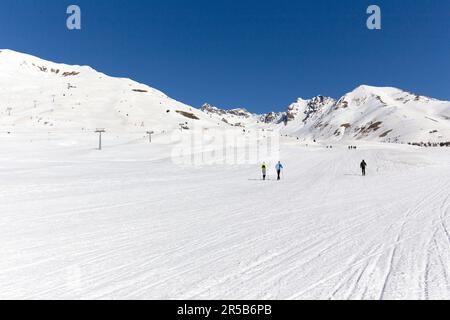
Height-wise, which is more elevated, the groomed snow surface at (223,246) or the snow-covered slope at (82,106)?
the snow-covered slope at (82,106)

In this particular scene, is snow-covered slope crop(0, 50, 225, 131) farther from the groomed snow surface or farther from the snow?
the groomed snow surface

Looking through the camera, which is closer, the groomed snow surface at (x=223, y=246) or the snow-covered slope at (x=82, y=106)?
the groomed snow surface at (x=223, y=246)

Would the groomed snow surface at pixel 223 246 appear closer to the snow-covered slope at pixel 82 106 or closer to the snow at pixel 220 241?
the snow at pixel 220 241

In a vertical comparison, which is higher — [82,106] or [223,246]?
[82,106]

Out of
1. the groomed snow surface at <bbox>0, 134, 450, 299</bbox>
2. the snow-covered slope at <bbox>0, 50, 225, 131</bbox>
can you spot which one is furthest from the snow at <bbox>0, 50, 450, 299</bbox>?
the snow-covered slope at <bbox>0, 50, 225, 131</bbox>

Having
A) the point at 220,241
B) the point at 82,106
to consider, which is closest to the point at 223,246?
the point at 220,241

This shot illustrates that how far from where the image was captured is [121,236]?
8.73 metres

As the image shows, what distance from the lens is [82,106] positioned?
11219cm

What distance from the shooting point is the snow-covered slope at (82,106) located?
300ft

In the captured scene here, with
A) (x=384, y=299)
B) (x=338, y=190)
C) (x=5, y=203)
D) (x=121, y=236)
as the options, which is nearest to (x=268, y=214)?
(x=121, y=236)

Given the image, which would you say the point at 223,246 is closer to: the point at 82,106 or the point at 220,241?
the point at 220,241

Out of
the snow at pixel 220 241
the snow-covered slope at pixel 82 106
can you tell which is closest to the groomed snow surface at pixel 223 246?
the snow at pixel 220 241

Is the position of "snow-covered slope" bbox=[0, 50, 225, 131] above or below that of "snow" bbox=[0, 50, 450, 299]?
above

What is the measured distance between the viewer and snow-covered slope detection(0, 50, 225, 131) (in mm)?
91500
